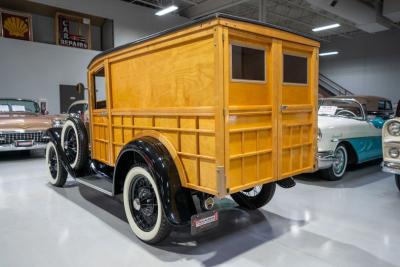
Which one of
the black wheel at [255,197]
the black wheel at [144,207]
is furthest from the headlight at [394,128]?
the black wheel at [144,207]

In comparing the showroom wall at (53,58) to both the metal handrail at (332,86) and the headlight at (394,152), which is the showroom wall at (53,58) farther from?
the metal handrail at (332,86)

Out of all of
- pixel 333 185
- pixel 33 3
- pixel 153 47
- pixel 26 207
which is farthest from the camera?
pixel 33 3

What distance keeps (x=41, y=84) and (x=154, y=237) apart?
1073 centimetres

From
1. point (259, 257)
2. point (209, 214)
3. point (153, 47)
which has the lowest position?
point (259, 257)

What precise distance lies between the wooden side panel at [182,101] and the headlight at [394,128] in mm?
2977

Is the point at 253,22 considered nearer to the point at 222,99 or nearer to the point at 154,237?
the point at 222,99

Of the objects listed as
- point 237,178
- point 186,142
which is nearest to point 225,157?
point 237,178

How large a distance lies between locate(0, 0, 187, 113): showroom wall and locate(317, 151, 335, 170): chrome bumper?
10.4 m

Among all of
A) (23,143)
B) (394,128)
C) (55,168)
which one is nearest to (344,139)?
(394,128)

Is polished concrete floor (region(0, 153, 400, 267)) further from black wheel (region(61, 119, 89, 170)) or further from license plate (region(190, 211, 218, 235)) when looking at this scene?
black wheel (region(61, 119, 89, 170))

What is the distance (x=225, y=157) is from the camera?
223 centimetres

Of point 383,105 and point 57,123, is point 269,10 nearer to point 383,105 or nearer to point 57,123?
point 383,105

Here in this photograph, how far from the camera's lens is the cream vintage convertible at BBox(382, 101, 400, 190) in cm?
384

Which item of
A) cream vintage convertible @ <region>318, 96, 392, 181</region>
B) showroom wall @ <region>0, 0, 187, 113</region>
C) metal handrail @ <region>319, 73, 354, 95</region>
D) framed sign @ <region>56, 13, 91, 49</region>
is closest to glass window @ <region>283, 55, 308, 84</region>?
cream vintage convertible @ <region>318, 96, 392, 181</region>
